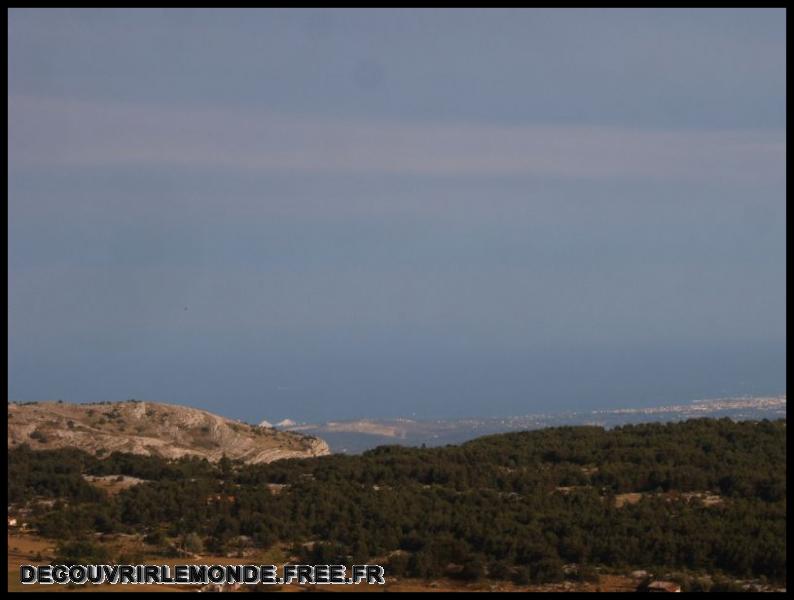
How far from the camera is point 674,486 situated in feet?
85.5

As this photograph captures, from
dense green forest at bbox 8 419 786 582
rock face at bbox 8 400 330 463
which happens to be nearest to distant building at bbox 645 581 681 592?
dense green forest at bbox 8 419 786 582

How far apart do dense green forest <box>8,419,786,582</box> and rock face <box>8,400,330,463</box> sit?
131 inches

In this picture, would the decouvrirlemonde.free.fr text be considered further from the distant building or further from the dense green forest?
the distant building

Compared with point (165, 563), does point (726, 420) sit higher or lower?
higher

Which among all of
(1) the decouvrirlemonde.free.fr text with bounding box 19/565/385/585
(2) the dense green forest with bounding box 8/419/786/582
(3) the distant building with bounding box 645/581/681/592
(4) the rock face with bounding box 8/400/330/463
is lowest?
(3) the distant building with bounding box 645/581/681/592

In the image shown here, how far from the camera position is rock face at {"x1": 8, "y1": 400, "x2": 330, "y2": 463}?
118ft

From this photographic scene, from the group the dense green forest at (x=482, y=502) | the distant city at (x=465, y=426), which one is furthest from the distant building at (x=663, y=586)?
the distant city at (x=465, y=426)

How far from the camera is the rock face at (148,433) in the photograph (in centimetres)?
3606

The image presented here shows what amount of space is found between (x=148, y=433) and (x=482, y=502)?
55.9ft

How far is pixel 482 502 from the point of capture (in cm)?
2494

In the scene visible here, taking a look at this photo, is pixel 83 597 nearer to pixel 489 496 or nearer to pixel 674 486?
pixel 489 496

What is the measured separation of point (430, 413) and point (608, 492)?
108500mm

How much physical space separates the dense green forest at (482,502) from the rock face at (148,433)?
3336mm

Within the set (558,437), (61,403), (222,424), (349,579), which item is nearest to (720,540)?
(349,579)
